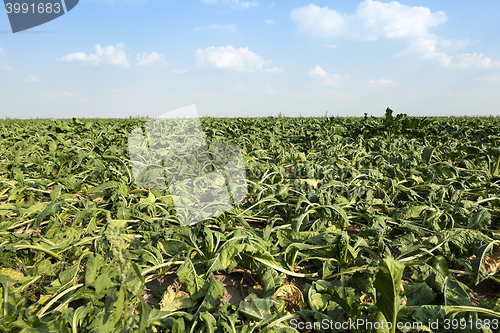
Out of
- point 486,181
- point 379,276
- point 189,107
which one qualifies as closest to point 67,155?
point 189,107

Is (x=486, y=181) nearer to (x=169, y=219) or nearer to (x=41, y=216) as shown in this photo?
(x=169, y=219)

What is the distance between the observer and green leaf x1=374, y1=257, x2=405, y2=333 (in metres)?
1.06

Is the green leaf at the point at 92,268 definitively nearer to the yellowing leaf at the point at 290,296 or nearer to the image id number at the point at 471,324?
the yellowing leaf at the point at 290,296

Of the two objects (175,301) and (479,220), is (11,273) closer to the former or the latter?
(175,301)

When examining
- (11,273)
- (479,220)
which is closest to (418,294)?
(479,220)

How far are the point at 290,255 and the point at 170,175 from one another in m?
2.49

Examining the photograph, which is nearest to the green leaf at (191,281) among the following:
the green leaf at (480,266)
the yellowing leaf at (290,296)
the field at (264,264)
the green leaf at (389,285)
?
the field at (264,264)

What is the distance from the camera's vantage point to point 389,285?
1.08 meters

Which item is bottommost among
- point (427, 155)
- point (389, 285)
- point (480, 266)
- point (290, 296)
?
point (290, 296)

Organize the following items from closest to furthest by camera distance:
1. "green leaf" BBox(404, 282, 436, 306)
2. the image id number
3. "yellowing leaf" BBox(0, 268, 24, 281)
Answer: the image id number, "green leaf" BBox(404, 282, 436, 306), "yellowing leaf" BBox(0, 268, 24, 281)

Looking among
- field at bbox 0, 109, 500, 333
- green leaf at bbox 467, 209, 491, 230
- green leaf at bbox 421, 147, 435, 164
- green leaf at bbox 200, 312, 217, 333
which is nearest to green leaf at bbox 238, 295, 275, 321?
field at bbox 0, 109, 500, 333

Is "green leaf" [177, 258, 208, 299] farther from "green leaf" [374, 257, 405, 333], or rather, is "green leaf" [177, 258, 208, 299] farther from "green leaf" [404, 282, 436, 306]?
"green leaf" [404, 282, 436, 306]

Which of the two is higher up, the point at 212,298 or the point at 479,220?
the point at 479,220

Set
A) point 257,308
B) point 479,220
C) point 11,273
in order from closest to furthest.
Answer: point 257,308, point 11,273, point 479,220
